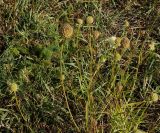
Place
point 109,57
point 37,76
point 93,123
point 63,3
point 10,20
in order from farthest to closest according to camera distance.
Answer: point 63,3
point 10,20
point 109,57
point 37,76
point 93,123

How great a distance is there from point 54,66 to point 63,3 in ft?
1.84

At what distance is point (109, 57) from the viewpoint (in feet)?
7.59

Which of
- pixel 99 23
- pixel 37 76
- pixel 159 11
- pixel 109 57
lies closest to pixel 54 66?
pixel 37 76

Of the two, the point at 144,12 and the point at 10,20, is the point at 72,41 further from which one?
the point at 144,12

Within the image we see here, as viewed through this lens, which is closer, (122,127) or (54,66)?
(122,127)

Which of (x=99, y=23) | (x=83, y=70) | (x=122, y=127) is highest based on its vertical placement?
(x=99, y=23)

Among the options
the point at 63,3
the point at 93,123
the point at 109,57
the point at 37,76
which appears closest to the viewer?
the point at 93,123

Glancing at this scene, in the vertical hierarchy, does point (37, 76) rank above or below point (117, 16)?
below

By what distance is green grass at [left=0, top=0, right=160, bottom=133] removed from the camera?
191cm

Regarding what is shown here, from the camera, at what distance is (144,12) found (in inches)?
108

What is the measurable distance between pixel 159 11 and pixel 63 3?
1.99ft

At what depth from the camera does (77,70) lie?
7.38ft

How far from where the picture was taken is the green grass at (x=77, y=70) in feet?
6.25

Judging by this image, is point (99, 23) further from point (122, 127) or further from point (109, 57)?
point (122, 127)
